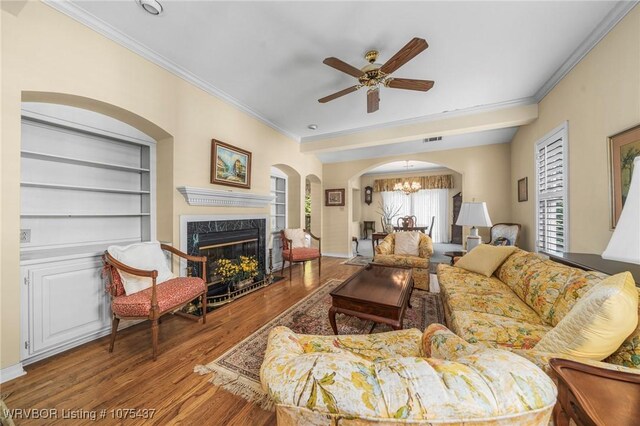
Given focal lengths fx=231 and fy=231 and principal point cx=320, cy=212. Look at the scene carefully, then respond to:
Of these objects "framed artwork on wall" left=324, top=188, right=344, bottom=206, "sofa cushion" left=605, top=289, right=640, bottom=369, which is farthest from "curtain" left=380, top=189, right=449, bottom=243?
"sofa cushion" left=605, top=289, right=640, bottom=369

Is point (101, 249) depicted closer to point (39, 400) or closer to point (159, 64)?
point (39, 400)

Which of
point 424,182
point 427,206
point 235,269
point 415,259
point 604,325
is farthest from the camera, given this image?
point 427,206

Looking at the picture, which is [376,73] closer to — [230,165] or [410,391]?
[230,165]

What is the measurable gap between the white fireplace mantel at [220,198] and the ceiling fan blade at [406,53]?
2.33 m

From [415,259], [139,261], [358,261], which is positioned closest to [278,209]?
[358,261]

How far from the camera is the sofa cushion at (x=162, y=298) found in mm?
1780

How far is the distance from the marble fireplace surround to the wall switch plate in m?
1.09

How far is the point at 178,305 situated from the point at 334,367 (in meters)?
1.93

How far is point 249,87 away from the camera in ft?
9.52

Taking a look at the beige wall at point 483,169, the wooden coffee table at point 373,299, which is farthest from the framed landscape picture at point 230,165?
the beige wall at point 483,169

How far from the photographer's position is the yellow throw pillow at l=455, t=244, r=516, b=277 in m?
2.45

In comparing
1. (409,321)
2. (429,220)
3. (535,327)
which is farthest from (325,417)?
(429,220)

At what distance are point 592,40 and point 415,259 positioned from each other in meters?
2.77

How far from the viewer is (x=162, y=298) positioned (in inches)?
74.1
